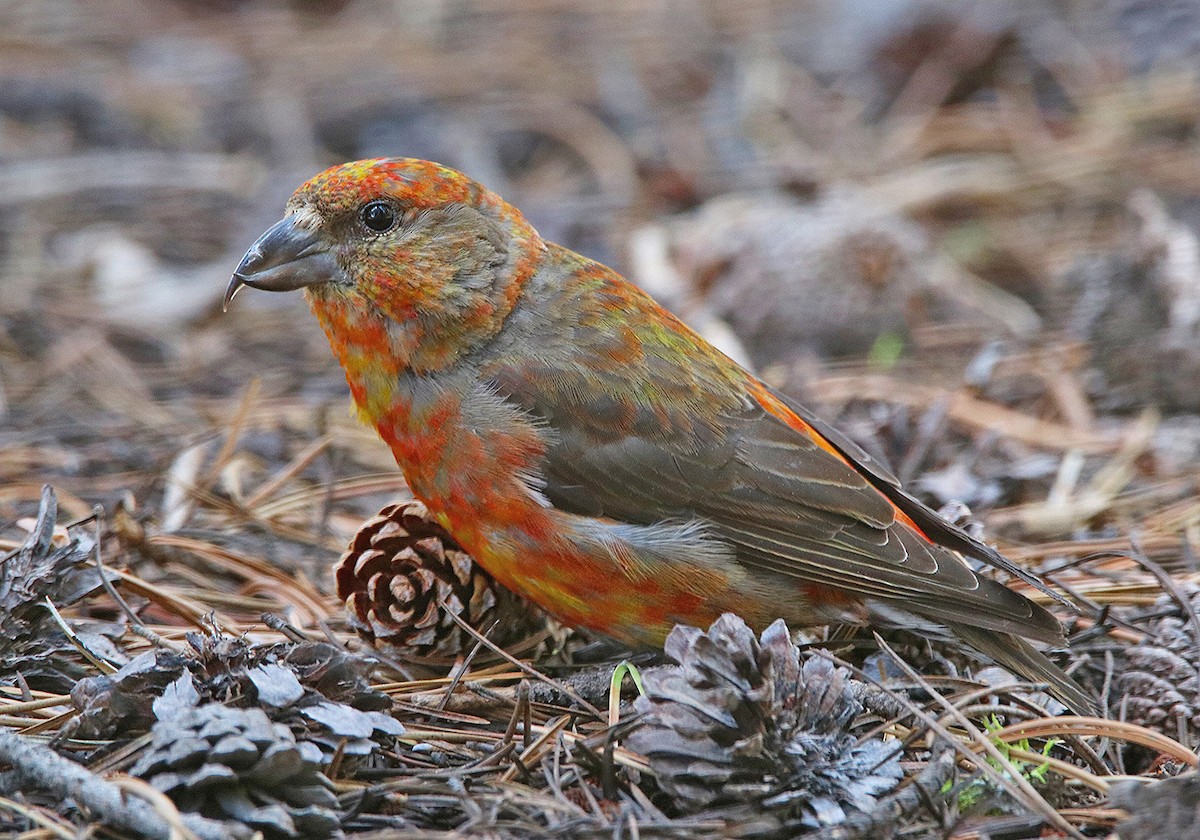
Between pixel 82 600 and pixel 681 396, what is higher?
pixel 681 396

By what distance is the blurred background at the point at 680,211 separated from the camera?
14.7ft

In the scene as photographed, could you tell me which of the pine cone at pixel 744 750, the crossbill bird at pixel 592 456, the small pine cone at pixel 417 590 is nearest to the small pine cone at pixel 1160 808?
the pine cone at pixel 744 750

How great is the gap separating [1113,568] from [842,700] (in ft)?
5.26

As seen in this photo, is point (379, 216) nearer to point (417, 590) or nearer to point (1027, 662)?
point (417, 590)

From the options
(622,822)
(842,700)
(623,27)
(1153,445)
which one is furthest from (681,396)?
(623,27)

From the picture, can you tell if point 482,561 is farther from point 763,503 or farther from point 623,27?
point 623,27

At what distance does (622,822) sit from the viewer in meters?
2.29

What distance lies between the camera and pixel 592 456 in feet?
10.8

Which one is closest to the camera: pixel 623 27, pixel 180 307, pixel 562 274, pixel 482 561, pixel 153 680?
pixel 153 680

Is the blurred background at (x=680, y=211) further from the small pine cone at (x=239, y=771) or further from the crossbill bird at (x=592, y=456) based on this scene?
the small pine cone at (x=239, y=771)

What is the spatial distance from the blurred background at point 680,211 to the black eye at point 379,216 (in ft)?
3.43

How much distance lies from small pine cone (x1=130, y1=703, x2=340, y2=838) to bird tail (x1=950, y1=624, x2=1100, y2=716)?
1673 millimetres

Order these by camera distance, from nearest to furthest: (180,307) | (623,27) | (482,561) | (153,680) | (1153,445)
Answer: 1. (153,680)
2. (482,561)
3. (1153,445)
4. (180,307)
5. (623,27)

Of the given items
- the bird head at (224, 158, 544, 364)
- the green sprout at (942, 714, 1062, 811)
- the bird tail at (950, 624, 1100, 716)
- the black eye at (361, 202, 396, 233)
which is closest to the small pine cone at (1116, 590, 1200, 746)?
the bird tail at (950, 624, 1100, 716)
